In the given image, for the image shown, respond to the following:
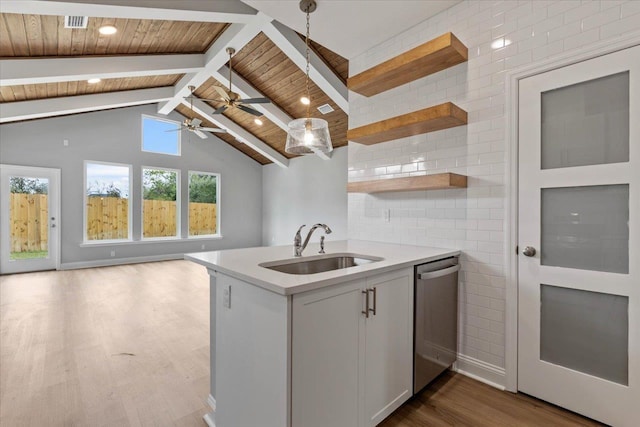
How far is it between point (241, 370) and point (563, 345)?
1.99 meters

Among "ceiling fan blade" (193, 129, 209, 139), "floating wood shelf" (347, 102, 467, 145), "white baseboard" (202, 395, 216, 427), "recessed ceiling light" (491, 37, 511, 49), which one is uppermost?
"ceiling fan blade" (193, 129, 209, 139)

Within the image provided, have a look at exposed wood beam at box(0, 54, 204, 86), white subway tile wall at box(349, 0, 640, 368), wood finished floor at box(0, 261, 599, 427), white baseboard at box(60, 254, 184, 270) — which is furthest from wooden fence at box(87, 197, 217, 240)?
white subway tile wall at box(349, 0, 640, 368)

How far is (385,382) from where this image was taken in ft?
5.83

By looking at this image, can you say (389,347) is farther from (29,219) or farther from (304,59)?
(29,219)

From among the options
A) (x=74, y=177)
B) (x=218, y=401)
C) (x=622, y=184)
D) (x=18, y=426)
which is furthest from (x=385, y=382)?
(x=74, y=177)

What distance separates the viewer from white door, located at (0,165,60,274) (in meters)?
5.92

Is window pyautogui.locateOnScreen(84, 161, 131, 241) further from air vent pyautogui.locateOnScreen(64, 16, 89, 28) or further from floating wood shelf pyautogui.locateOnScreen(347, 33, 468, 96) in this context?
floating wood shelf pyautogui.locateOnScreen(347, 33, 468, 96)

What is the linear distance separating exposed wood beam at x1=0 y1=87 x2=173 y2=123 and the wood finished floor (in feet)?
9.70

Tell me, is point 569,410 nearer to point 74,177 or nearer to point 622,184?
point 622,184

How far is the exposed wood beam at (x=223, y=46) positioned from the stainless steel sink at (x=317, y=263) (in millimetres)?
3155

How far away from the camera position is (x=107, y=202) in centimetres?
712

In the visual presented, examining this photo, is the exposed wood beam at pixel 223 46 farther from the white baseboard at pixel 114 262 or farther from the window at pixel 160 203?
the white baseboard at pixel 114 262

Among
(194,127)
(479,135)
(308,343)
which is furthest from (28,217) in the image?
(479,135)

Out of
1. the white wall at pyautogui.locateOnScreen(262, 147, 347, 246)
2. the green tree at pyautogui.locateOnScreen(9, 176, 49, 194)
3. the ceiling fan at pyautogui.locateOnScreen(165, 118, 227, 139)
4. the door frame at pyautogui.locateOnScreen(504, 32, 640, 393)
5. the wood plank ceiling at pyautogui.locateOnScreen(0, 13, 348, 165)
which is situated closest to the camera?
the door frame at pyautogui.locateOnScreen(504, 32, 640, 393)
